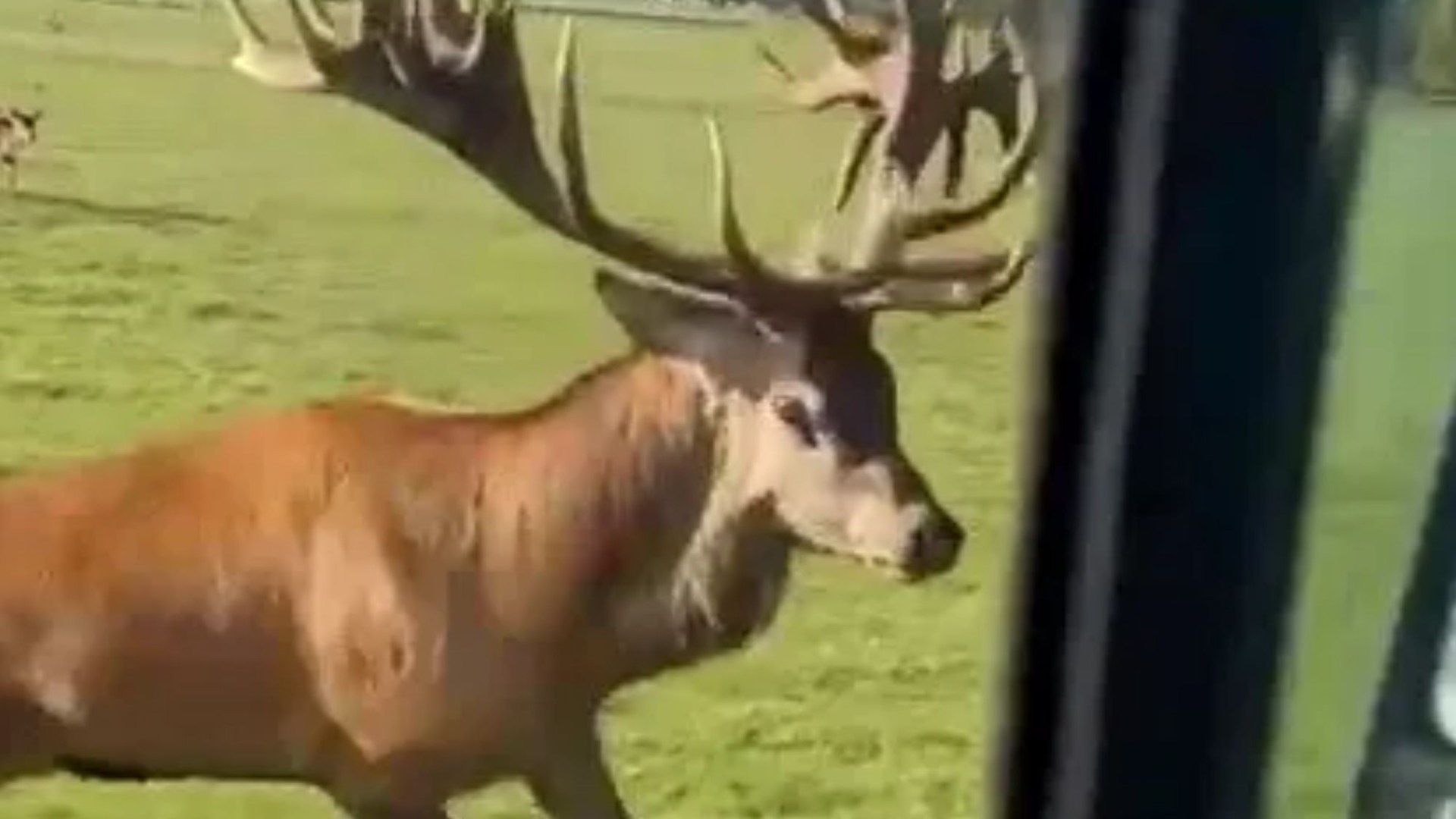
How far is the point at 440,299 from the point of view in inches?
38.2

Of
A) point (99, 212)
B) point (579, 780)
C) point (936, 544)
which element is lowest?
point (579, 780)

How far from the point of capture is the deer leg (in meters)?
1.03

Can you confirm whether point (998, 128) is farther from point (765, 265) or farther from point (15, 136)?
point (15, 136)

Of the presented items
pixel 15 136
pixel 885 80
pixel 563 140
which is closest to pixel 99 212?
pixel 15 136

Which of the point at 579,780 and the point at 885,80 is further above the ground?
the point at 885,80

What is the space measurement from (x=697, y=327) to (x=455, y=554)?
0.40 feet

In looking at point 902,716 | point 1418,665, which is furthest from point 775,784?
point 1418,665

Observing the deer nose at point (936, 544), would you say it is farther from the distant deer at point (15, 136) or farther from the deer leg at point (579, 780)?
the distant deer at point (15, 136)

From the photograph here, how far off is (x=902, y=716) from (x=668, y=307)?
0.55 feet

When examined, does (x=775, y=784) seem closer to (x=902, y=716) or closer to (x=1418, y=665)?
(x=902, y=716)

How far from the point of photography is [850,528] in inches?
39.5

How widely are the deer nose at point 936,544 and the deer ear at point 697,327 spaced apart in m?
0.08

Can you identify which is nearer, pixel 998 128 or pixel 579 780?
pixel 998 128

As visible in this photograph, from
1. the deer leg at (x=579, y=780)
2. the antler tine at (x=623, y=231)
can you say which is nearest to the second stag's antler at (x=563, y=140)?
the antler tine at (x=623, y=231)
